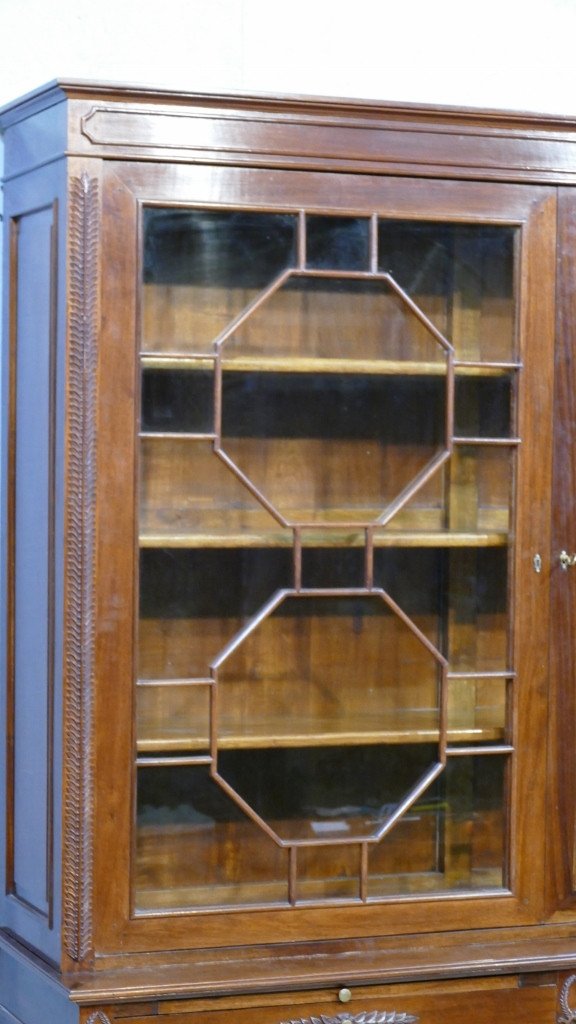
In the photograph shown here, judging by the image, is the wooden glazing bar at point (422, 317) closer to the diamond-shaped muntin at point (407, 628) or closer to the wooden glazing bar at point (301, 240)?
the wooden glazing bar at point (301, 240)

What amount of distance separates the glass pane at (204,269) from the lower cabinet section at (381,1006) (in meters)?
0.74

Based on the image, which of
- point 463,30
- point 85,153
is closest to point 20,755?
point 85,153

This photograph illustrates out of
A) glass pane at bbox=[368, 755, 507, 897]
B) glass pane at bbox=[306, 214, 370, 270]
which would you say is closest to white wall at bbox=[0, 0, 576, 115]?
glass pane at bbox=[306, 214, 370, 270]

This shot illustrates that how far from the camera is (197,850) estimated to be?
4.66 ft

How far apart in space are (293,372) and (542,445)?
309 mm

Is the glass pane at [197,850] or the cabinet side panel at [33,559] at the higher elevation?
the cabinet side panel at [33,559]

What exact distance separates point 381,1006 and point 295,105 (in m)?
1.03

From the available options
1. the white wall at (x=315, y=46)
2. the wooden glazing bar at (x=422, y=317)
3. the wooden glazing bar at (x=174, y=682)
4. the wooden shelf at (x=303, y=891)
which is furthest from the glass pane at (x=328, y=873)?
A: the white wall at (x=315, y=46)

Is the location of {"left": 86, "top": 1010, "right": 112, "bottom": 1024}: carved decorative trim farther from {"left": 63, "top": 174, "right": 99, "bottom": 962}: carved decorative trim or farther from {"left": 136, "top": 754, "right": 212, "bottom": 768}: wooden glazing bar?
{"left": 136, "top": 754, "right": 212, "bottom": 768}: wooden glazing bar

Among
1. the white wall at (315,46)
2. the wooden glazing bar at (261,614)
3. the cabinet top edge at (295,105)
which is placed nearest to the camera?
the cabinet top edge at (295,105)

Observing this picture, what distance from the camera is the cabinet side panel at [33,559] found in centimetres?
139

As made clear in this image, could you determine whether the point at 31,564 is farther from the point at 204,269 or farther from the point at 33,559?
the point at 204,269

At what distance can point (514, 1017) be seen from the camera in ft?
4.81

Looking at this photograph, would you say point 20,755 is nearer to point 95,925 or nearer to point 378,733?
point 95,925
